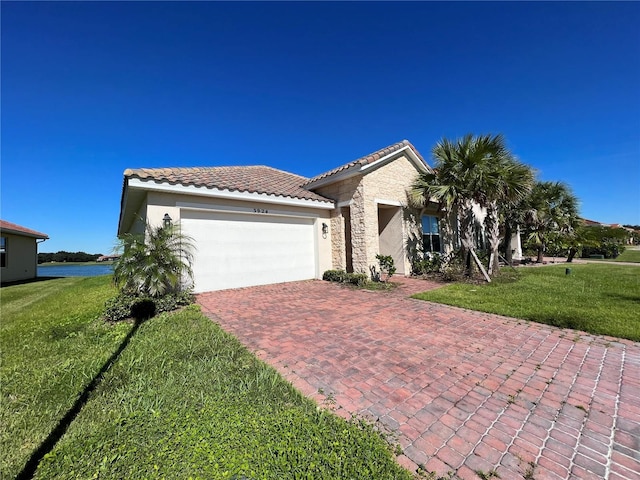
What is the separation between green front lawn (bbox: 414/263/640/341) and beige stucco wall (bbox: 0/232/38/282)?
26257mm

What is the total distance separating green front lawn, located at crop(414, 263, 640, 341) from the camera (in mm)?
5137

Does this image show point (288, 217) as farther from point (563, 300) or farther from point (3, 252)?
point (3, 252)

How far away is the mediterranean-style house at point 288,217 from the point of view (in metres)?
8.23

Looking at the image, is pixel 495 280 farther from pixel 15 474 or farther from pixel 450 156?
pixel 15 474

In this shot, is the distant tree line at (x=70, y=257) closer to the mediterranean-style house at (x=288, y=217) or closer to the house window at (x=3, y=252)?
the house window at (x=3, y=252)

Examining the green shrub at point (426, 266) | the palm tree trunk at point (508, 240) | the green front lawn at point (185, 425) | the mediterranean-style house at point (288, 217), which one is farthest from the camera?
the palm tree trunk at point (508, 240)

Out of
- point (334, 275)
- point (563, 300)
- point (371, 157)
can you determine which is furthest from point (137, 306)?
point (563, 300)

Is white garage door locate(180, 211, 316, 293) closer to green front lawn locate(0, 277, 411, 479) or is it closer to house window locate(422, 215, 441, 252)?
green front lawn locate(0, 277, 411, 479)

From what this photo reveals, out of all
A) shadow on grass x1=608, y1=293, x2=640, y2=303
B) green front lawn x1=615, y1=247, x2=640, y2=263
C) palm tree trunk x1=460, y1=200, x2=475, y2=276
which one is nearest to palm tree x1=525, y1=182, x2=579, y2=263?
green front lawn x1=615, y1=247, x2=640, y2=263

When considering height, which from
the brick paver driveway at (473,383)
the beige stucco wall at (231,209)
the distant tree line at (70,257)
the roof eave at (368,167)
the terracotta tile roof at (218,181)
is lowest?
the brick paver driveway at (473,383)

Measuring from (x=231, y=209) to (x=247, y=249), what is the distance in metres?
1.63

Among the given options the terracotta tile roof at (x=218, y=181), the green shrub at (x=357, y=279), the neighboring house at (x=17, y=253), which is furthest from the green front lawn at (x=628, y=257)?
the neighboring house at (x=17, y=253)

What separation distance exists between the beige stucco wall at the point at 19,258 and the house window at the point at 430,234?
1065 inches

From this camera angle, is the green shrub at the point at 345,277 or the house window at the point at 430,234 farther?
the house window at the point at 430,234
